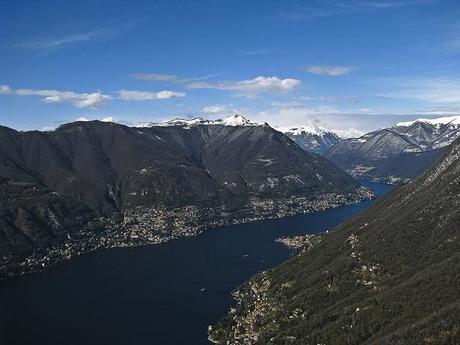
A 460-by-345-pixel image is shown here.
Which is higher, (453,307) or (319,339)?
(453,307)

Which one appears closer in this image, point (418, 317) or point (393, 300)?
point (418, 317)

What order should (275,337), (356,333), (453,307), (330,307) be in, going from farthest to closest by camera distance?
1. (330,307)
2. (275,337)
3. (356,333)
4. (453,307)

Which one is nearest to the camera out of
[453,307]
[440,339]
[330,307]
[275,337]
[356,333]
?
[440,339]

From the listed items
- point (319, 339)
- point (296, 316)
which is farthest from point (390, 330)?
point (296, 316)

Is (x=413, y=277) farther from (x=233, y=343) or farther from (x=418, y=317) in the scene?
(x=233, y=343)

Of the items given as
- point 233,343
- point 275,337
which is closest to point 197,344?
point 233,343

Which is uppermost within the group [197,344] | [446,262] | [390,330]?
[446,262]

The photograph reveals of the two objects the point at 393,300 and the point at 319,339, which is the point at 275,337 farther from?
the point at 393,300

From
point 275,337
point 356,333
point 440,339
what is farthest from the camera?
point 275,337

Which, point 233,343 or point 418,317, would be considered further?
point 233,343
